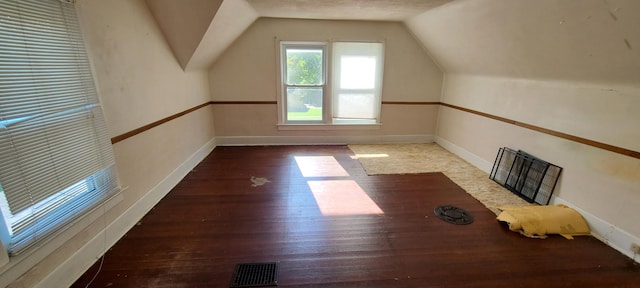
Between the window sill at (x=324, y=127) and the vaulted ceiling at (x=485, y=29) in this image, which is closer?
the vaulted ceiling at (x=485, y=29)

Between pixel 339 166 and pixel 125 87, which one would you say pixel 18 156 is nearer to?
pixel 125 87

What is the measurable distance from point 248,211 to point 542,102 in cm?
317

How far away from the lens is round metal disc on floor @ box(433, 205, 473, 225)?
8.38ft

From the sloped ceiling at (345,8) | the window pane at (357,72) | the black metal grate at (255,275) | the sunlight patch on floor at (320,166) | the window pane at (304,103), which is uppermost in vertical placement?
the sloped ceiling at (345,8)

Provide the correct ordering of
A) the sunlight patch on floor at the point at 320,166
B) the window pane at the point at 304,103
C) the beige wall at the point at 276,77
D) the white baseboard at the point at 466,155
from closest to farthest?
the sunlight patch on floor at the point at 320,166, the white baseboard at the point at 466,155, the beige wall at the point at 276,77, the window pane at the point at 304,103

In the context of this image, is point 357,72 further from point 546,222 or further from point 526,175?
point 546,222

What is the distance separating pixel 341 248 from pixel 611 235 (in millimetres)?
2159

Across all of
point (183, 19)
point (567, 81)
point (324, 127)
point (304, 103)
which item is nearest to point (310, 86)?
point (304, 103)

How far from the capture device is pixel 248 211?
2701 mm

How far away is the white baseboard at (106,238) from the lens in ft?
5.70

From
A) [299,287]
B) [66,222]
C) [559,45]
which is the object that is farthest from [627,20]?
→ [66,222]

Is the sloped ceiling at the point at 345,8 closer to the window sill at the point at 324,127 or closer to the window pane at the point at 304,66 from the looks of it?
the window pane at the point at 304,66

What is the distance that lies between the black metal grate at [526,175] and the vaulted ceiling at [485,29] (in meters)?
0.88

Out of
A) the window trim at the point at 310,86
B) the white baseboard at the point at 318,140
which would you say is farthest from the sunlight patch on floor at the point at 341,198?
the window trim at the point at 310,86
